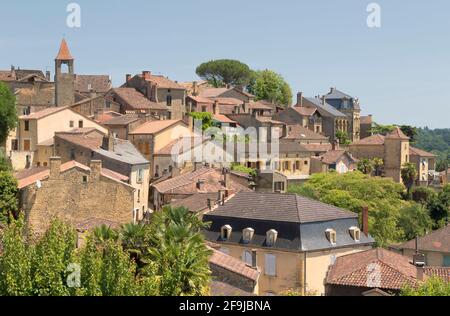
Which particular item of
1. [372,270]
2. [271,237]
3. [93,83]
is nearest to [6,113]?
[271,237]

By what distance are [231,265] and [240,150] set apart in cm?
3826

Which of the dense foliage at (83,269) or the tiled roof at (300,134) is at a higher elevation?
the dense foliage at (83,269)

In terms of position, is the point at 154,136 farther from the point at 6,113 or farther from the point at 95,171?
the point at 95,171

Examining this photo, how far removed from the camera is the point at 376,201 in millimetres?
62281

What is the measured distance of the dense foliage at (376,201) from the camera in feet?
197

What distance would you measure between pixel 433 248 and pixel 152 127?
25.8m

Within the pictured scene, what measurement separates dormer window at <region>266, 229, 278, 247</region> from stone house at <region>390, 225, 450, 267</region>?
13.7 meters

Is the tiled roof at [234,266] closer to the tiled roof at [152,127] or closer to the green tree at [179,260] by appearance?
the green tree at [179,260]

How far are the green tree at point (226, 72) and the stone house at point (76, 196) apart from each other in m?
80.8

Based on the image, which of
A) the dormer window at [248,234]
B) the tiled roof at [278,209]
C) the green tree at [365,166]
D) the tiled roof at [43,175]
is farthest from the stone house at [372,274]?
the green tree at [365,166]

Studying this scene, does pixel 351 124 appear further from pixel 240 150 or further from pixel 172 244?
pixel 172 244

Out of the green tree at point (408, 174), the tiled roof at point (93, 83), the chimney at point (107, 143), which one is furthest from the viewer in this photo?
the tiled roof at point (93, 83)

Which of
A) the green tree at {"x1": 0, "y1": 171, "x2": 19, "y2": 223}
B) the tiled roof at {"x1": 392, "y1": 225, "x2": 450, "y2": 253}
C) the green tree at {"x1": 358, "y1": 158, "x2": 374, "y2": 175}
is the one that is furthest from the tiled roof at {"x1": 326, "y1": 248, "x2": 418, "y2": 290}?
the green tree at {"x1": 358, "y1": 158, "x2": 374, "y2": 175}

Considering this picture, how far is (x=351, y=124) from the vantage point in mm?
103812
